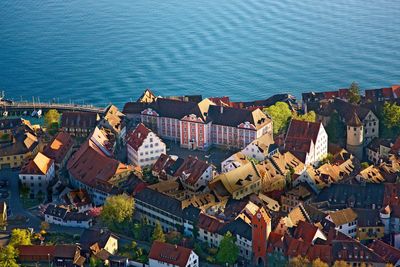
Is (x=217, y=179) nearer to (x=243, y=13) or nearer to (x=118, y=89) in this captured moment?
(x=118, y=89)

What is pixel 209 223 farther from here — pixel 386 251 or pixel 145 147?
pixel 145 147

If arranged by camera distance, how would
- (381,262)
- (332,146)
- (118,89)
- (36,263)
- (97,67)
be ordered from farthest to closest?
(97,67)
(118,89)
(332,146)
(36,263)
(381,262)

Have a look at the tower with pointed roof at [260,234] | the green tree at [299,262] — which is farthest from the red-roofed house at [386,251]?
the tower with pointed roof at [260,234]

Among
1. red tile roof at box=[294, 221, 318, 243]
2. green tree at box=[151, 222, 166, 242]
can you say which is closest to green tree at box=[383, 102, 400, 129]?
red tile roof at box=[294, 221, 318, 243]

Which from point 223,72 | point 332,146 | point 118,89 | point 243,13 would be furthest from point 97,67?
point 332,146

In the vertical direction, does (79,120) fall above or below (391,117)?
below

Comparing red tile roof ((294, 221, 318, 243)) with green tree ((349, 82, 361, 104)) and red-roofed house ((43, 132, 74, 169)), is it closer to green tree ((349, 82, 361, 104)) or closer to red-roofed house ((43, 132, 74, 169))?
red-roofed house ((43, 132, 74, 169))

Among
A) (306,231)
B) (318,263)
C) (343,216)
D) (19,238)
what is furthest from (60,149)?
(318,263)
